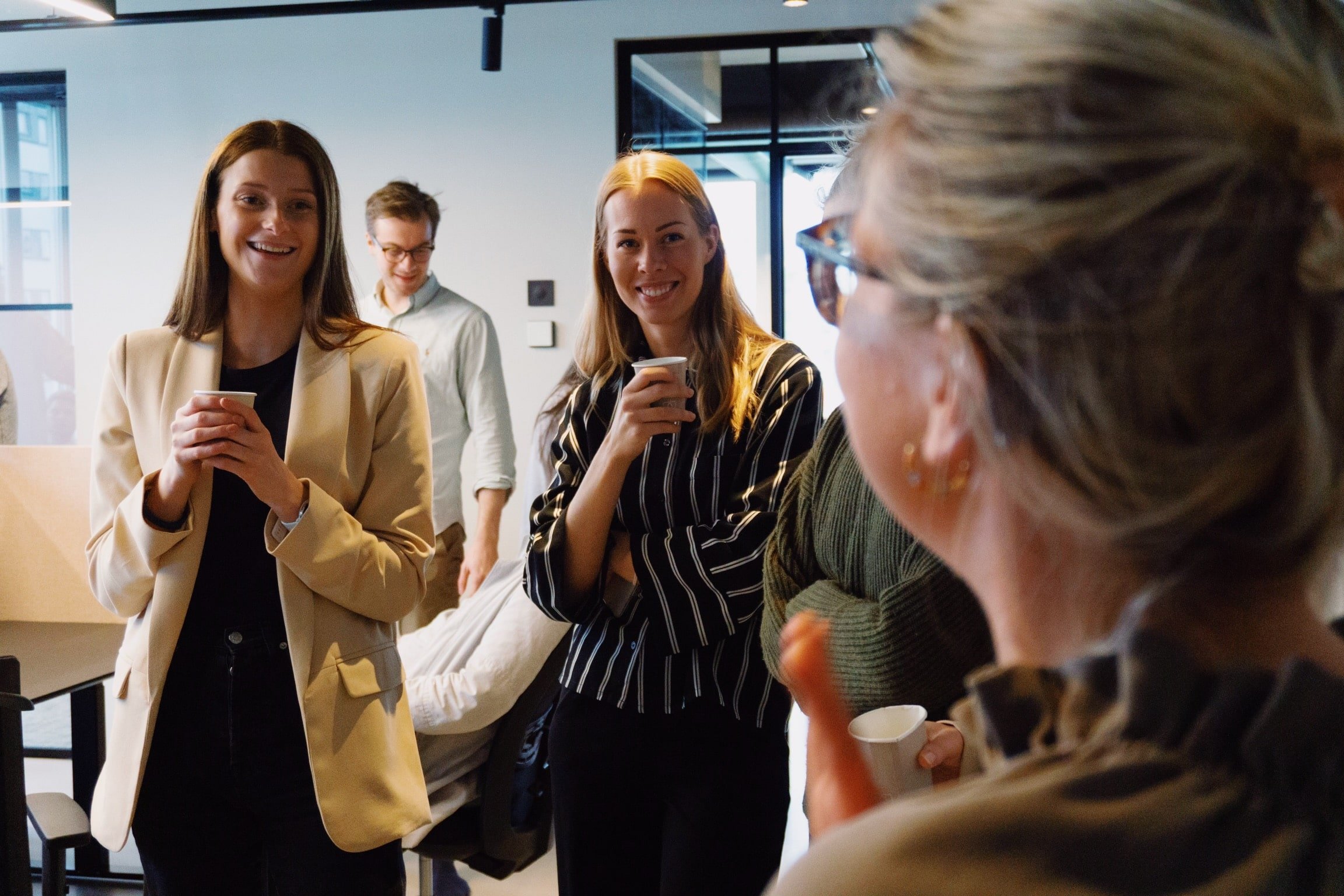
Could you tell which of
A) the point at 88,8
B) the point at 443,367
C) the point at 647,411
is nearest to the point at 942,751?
the point at 647,411

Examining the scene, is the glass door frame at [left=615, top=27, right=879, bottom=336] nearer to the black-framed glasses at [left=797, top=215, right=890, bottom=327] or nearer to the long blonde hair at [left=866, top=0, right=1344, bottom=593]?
the black-framed glasses at [left=797, top=215, right=890, bottom=327]

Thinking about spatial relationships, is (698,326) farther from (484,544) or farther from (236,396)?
(484,544)

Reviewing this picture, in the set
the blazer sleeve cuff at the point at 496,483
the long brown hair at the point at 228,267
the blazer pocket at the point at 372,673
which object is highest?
the long brown hair at the point at 228,267

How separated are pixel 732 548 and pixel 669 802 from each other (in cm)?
40

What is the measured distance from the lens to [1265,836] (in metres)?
0.50

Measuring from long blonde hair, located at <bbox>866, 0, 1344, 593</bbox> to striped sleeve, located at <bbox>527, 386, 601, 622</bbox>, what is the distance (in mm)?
1243

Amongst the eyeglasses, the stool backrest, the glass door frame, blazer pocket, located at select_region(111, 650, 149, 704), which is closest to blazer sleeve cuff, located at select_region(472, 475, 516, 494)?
the eyeglasses

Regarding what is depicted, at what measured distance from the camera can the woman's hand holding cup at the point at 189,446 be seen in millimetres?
1603

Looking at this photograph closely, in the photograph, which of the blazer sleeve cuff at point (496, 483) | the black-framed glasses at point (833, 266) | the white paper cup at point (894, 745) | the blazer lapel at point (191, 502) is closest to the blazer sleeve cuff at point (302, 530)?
the blazer lapel at point (191, 502)

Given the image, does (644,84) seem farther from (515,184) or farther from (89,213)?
(89,213)

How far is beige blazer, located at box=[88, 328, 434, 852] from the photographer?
66.4 inches

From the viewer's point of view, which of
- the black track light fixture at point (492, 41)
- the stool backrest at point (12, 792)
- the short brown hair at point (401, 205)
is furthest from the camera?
the black track light fixture at point (492, 41)

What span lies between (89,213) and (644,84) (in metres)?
3.08

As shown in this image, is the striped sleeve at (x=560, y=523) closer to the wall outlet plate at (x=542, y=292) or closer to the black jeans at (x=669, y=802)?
the black jeans at (x=669, y=802)
